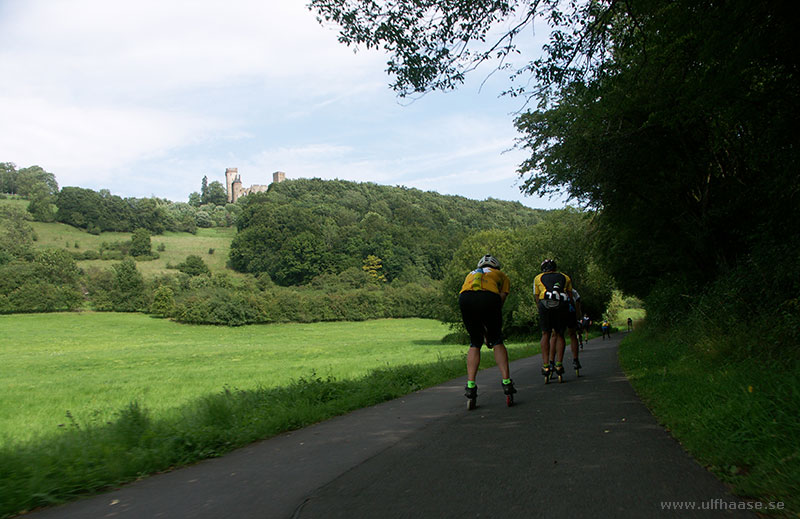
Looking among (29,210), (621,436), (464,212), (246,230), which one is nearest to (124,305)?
(246,230)

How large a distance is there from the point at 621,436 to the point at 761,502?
177 centimetres

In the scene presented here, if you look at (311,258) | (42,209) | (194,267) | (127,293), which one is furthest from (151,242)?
(127,293)

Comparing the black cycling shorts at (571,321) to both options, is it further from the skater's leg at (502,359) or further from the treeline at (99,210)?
the treeline at (99,210)

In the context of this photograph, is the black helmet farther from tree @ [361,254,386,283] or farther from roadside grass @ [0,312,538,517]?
tree @ [361,254,386,283]

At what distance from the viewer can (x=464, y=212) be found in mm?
129125

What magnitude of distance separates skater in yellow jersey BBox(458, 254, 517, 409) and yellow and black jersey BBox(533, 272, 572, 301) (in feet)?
6.86

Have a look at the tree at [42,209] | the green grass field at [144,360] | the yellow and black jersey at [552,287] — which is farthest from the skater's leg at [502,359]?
the tree at [42,209]

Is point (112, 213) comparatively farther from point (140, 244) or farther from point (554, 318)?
point (554, 318)

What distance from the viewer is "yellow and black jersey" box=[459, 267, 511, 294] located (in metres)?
6.74

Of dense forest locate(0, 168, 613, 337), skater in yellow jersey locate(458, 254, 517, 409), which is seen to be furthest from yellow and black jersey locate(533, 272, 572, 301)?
dense forest locate(0, 168, 613, 337)

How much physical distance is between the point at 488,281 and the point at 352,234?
106 m

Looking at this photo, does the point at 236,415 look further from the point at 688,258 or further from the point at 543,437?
the point at 688,258

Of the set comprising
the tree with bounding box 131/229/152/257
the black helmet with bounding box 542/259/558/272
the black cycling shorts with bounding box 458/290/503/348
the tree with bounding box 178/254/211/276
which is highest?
the tree with bounding box 131/229/152/257

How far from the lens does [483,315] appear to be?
22.0 ft
